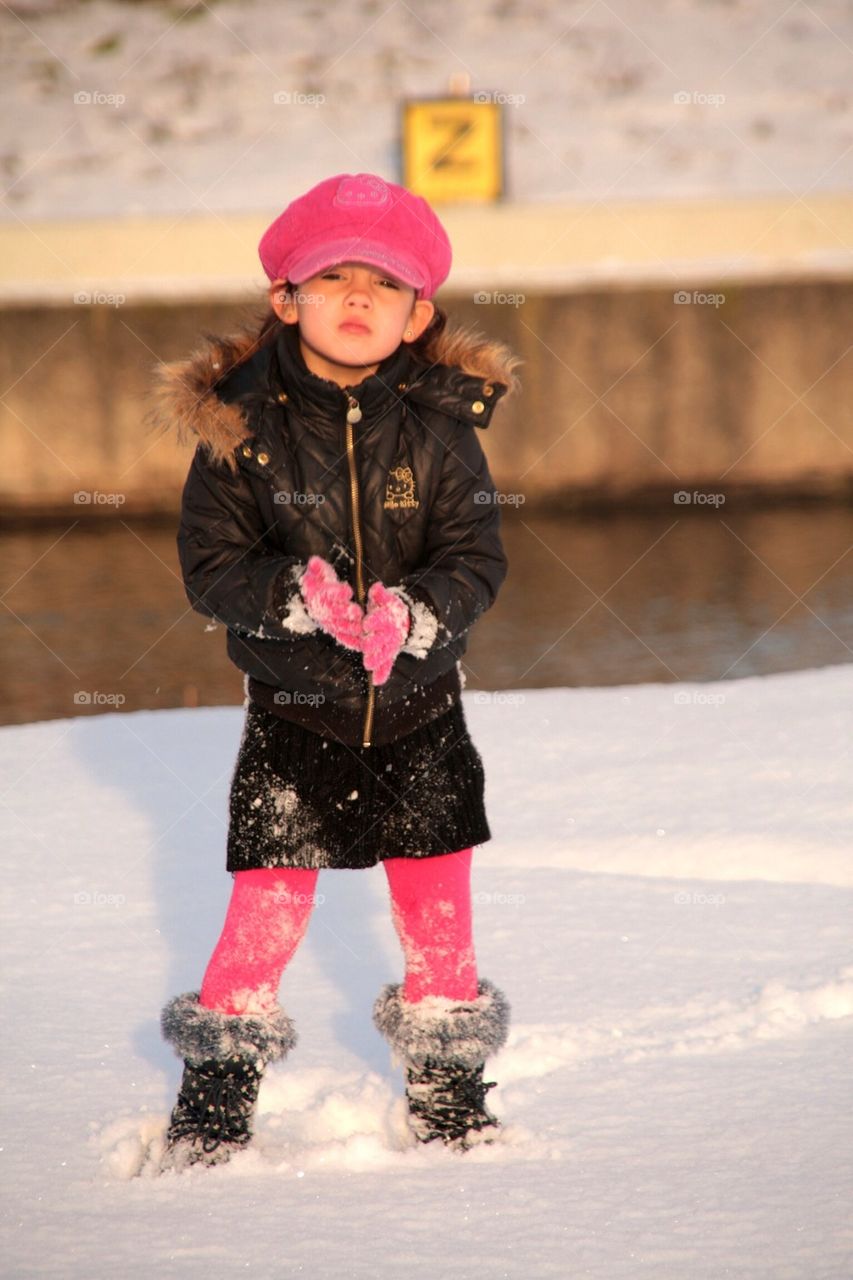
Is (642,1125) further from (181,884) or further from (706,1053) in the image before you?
(181,884)

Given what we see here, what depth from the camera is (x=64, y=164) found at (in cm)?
1378

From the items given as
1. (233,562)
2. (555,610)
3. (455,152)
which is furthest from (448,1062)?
(455,152)

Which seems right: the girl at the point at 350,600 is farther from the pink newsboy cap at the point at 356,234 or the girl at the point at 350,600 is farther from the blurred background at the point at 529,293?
the blurred background at the point at 529,293

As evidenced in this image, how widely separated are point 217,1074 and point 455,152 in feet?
37.0

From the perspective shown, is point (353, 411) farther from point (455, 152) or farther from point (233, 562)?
point (455, 152)

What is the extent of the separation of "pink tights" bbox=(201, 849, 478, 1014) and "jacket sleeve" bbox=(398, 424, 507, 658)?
342 mm

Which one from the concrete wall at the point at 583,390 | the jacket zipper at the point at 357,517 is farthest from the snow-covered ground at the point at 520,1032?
the concrete wall at the point at 583,390

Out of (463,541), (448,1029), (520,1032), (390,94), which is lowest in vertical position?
(520,1032)

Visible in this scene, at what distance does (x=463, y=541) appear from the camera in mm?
2277

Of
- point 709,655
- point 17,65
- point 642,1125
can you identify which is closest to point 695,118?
point 17,65

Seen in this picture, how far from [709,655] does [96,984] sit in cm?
416

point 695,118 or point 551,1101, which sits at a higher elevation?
point 695,118

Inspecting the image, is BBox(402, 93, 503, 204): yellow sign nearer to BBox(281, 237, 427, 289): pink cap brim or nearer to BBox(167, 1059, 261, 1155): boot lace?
BBox(281, 237, 427, 289): pink cap brim

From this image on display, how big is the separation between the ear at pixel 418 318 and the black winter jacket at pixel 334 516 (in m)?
0.06
